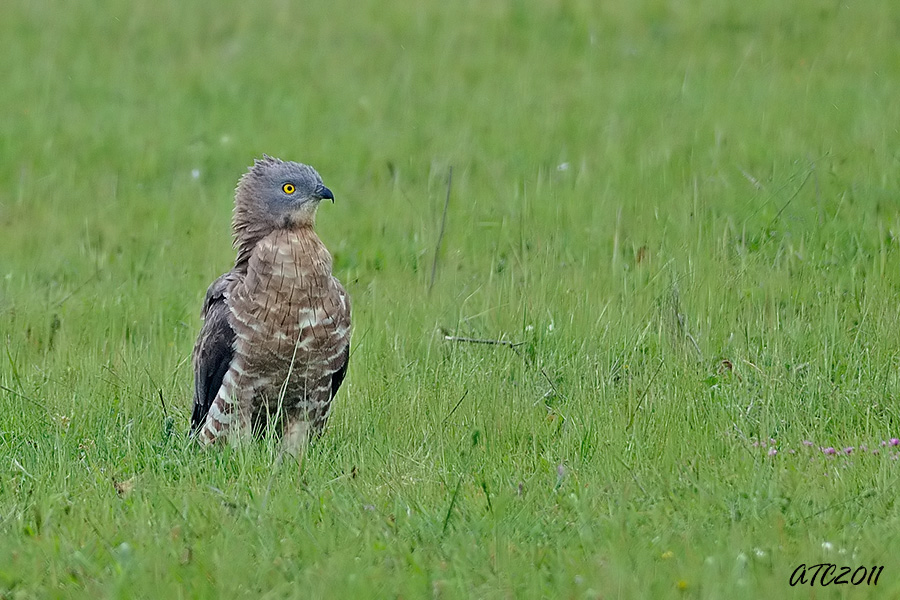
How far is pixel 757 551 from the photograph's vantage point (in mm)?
3855

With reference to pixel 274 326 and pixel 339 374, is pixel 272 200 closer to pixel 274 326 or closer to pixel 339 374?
pixel 274 326

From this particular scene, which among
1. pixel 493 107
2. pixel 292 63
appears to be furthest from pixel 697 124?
pixel 292 63

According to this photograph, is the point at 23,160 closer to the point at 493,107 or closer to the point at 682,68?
the point at 493,107

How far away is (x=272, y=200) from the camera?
19.0 feet

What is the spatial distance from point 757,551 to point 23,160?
8376 millimetres

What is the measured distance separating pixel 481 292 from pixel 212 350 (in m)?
2.11

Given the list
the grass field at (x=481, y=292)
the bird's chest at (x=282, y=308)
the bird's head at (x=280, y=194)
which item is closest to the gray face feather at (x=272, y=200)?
the bird's head at (x=280, y=194)
